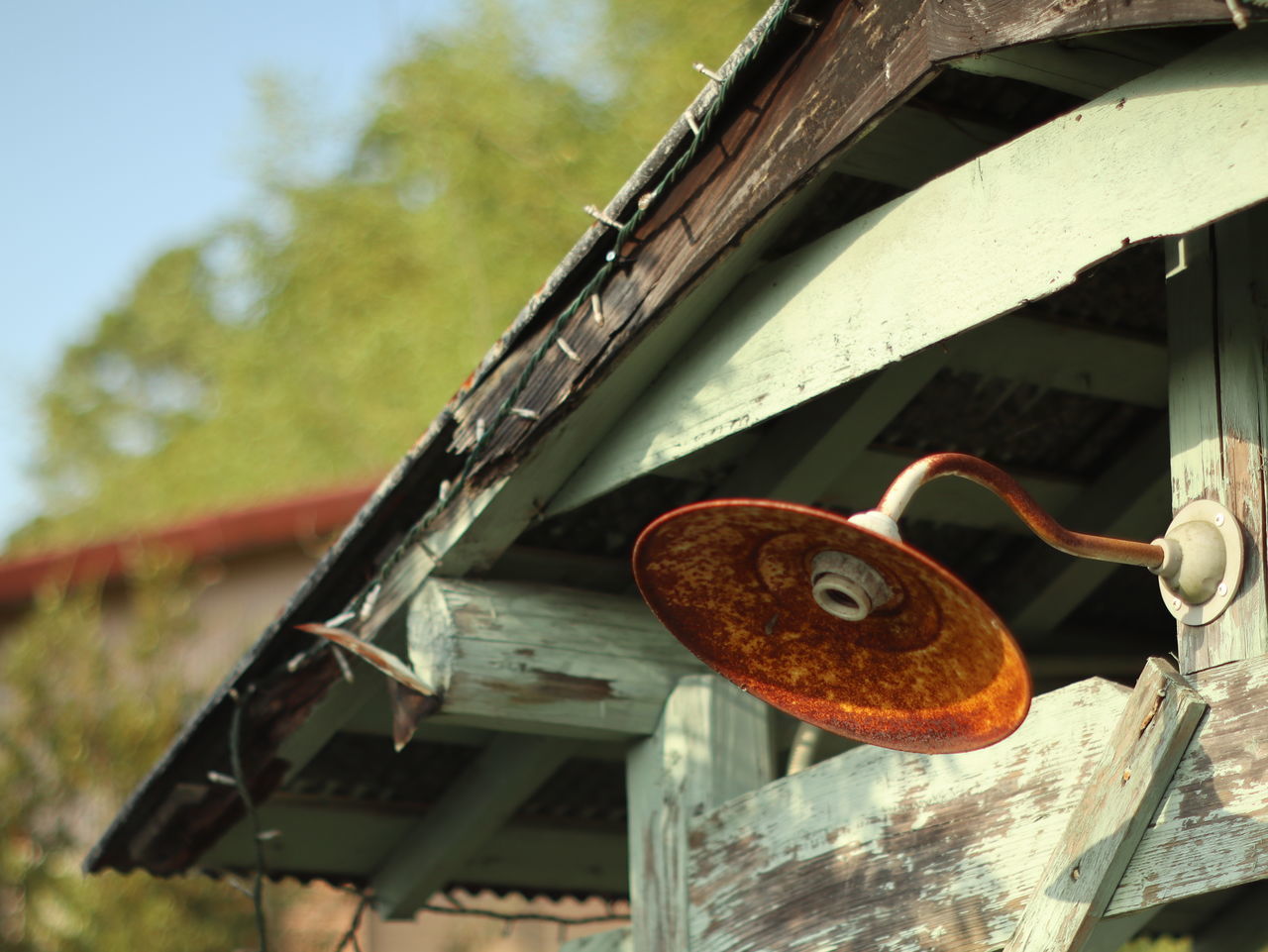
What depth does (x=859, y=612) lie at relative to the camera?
1910 millimetres

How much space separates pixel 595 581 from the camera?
321cm

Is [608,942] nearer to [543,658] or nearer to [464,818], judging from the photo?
[464,818]

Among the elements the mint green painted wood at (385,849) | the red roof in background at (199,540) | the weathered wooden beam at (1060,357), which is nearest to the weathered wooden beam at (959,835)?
the weathered wooden beam at (1060,357)

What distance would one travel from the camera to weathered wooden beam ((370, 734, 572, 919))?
3.61m

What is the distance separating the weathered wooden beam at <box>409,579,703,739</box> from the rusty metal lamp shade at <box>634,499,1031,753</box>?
908 millimetres

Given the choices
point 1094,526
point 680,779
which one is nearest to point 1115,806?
point 680,779

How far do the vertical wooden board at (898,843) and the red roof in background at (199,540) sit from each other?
8.05 meters

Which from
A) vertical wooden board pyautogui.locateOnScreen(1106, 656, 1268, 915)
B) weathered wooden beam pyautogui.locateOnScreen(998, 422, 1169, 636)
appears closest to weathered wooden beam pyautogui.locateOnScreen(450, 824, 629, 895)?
weathered wooden beam pyautogui.locateOnScreen(998, 422, 1169, 636)

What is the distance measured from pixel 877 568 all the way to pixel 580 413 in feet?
2.95

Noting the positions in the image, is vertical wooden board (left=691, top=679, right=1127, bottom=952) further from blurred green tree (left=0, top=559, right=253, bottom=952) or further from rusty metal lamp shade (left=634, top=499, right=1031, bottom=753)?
blurred green tree (left=0, top=559, right=253, bottom=952)

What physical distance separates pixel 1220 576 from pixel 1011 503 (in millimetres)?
396

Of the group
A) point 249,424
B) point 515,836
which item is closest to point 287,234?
point 249,424

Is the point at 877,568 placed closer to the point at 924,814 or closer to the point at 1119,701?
the point at 1119,701

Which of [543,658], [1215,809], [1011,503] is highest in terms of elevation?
[543,658]
